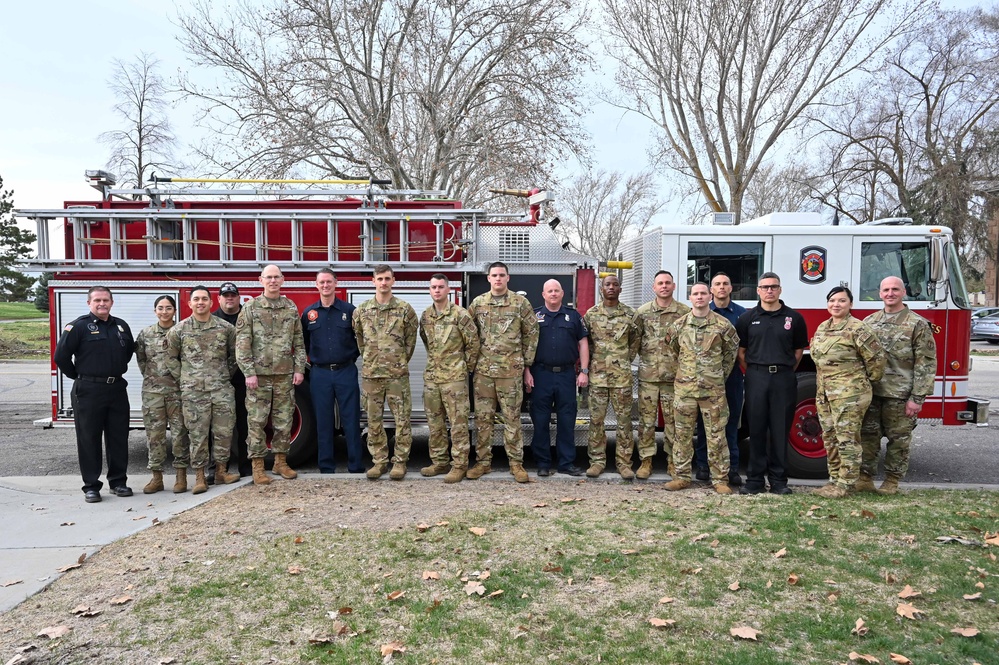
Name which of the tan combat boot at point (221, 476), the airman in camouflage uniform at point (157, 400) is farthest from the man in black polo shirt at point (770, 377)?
the airman in camouflage uniform at point (157, 400)

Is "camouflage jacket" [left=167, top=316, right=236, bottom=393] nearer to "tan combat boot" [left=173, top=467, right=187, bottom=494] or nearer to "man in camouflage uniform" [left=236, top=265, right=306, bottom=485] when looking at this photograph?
"man in camouflage uniform" [left=236, top=265, right=306, bottom=485]

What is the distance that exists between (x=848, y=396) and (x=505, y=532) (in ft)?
10.4

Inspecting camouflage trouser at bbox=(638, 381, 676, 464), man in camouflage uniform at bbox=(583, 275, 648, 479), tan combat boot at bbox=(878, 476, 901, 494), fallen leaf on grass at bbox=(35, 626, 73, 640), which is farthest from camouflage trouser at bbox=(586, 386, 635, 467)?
fallen leaf on grass at bbox=(35, 626, 73, 640)

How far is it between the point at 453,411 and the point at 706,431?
2.35 m

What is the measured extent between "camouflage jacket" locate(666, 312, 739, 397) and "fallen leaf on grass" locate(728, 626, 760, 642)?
287 cm

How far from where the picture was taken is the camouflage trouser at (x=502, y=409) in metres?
6.48

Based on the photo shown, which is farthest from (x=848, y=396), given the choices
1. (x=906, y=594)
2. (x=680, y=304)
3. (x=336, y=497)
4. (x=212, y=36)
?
(x=212, y=36)

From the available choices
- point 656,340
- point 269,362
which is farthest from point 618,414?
point 269,362

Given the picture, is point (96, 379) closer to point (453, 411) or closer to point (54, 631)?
point (54, 631)

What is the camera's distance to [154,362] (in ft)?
20.6

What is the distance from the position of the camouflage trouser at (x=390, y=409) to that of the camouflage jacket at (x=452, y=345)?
12.7 inches

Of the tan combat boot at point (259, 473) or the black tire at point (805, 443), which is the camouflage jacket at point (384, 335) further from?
A: the black tire at point (805, 443)

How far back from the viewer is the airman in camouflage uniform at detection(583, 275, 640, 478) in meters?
6.48

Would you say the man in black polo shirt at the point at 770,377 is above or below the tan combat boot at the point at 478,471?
above
